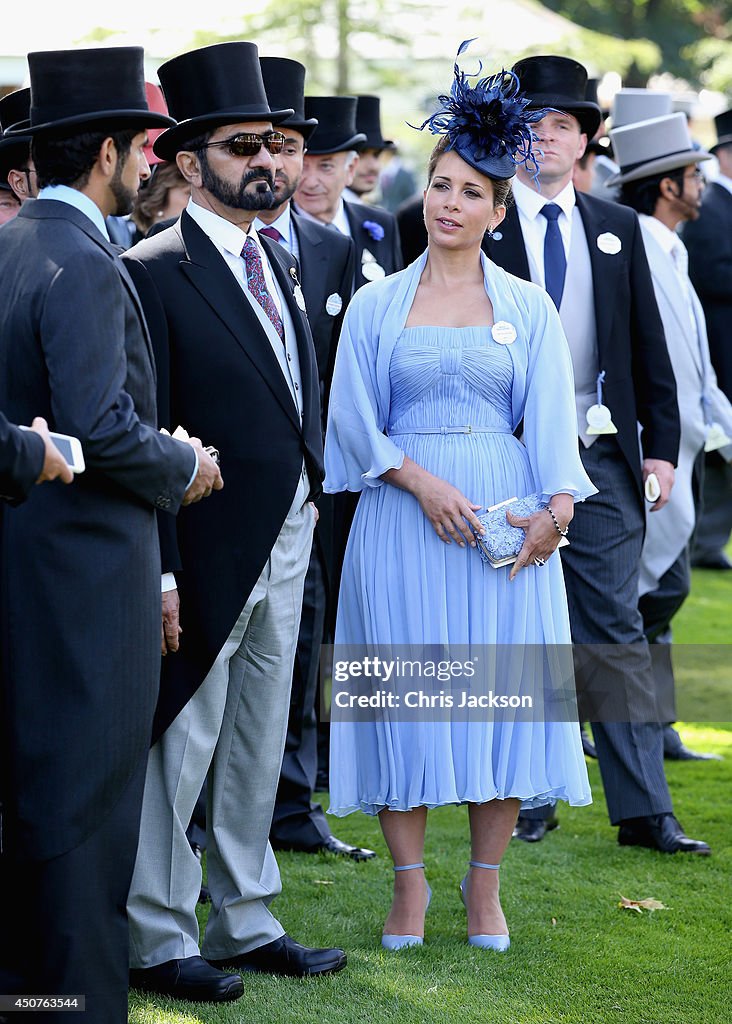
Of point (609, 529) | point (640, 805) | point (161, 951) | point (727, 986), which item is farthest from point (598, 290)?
point (161, 951)

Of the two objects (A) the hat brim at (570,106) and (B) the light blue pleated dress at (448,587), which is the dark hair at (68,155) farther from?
(A) the hat brim at (570,106)

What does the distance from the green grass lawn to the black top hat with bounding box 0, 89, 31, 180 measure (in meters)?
2.48

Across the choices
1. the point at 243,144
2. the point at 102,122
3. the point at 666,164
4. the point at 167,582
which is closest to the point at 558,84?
the point at 666,164

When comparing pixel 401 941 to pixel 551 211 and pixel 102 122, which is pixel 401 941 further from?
pixel 551 211

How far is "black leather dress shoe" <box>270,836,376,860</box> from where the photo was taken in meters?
5.41

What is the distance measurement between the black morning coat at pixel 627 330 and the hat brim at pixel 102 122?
216cm

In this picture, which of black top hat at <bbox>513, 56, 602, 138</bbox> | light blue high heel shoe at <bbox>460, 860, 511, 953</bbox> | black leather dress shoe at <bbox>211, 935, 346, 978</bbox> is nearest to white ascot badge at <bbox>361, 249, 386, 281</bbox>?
black top hat at <bbox>513, 56, 602, 138</bbox>

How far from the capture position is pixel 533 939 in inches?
179

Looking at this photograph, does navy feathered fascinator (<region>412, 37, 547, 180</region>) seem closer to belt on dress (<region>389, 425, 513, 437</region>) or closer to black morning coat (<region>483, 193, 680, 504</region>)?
belt on dress (<region>389, 425, 513, 437</region>)

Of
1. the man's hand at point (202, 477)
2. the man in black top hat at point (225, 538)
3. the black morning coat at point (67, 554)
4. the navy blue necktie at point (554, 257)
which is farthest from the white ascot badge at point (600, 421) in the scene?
the black morning coat at point (67, 554)

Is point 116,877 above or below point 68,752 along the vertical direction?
below

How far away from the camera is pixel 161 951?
399 centimetres

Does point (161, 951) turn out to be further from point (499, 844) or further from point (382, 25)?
point (382, 25)

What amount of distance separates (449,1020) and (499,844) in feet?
2.30
